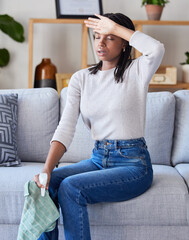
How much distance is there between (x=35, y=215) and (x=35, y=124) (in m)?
0.83

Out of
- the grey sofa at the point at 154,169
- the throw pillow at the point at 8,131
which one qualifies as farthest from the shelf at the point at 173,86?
the throw pillow at the point at 8,131

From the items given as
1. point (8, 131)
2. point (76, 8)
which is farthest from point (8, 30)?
point (8, 131)

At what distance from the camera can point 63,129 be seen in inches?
71.7

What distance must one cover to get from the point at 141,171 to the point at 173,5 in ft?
7.25

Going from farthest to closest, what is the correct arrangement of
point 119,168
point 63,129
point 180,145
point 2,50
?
point 2,50, point 180,145, point 63,129, point 119,168

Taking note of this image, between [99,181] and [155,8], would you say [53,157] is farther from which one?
[155,8]

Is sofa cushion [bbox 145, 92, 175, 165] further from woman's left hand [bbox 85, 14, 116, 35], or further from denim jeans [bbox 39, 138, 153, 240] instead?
woman's left hand [bbox 85, 14, 116, 35]

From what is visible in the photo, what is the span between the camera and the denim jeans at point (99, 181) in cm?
158

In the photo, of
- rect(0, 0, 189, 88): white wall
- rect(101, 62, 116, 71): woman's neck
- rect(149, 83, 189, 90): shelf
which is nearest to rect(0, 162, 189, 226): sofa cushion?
rect(101, 62, 116, 71): woman's neck

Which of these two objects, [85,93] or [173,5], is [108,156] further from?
[173,5]

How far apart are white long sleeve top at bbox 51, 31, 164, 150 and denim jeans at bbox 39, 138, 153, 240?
0.06 metres

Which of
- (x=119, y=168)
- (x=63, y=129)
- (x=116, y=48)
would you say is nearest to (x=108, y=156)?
(x=119, y=168)

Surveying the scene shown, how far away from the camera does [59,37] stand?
11.7ft

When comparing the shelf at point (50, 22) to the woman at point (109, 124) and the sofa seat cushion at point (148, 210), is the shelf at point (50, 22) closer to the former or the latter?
the woman at point (109, 124)
